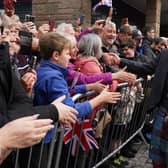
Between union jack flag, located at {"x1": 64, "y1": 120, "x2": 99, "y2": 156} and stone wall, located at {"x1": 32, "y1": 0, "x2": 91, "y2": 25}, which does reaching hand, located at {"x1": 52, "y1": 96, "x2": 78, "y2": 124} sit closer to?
union jack flag, located at {"x1": 64, "y1": 120, "x2": 99, "y2": 156}

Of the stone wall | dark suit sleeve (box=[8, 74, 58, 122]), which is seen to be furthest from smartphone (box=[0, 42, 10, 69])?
the stone wall

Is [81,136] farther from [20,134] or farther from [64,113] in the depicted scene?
[20,134]

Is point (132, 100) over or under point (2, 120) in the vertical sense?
under

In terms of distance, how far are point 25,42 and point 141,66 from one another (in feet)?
4.07

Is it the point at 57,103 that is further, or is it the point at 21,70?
the point at 21,70

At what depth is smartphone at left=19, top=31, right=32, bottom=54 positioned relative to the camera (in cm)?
370

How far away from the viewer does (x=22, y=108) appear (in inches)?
88.2

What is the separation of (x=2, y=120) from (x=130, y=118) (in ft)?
10.2

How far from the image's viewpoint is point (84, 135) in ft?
11.4

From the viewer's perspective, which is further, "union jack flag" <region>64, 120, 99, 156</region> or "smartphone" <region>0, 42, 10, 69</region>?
"union jack flag" <region>64, 120, 99, 156</region>

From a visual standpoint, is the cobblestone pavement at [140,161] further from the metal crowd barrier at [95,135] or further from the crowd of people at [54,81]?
the crowd of people at [54,81]

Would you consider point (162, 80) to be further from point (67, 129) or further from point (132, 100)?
point (132, 100)

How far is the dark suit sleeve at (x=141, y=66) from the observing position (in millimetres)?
4008

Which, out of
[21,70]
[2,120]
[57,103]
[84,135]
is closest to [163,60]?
[84,135]
